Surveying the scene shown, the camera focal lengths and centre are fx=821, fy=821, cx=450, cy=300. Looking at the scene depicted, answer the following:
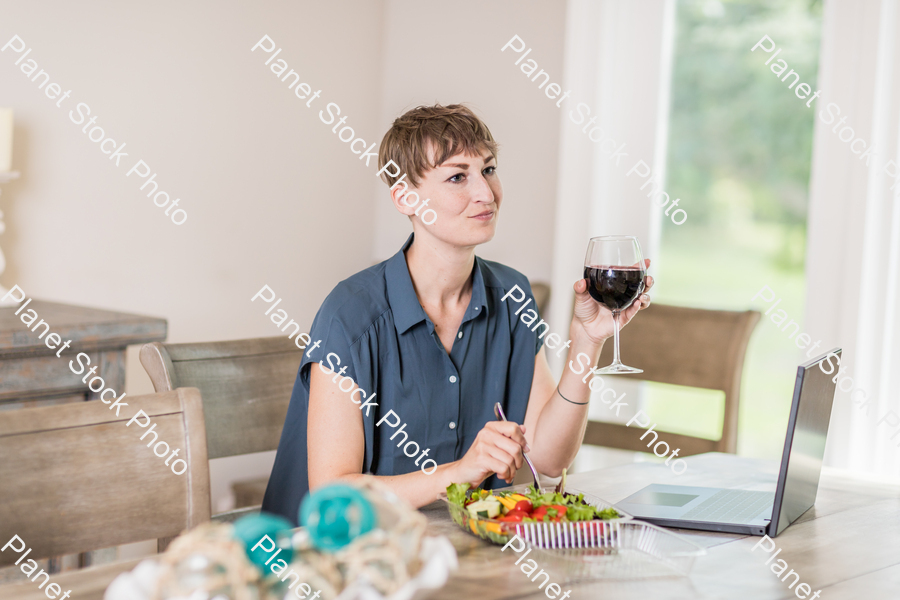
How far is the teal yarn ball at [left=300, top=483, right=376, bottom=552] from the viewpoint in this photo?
0.65 metres

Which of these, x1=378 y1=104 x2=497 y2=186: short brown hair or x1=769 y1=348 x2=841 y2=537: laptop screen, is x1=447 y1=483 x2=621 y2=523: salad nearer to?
x1=769 y1=348 x2=841 y2=537: laptop screen

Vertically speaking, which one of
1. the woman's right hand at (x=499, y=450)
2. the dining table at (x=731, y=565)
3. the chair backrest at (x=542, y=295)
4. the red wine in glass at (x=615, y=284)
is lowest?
the dining table at (x=731, y=565)

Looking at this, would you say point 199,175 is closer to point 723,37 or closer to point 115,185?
point 115,185

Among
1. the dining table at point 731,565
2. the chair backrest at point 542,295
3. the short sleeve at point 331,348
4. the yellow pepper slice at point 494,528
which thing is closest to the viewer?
the dining table at point 731,565

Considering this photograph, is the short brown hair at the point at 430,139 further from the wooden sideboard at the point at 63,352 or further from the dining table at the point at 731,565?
the wooden sideboard at the point at 63,352

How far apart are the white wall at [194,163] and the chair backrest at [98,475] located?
155cm

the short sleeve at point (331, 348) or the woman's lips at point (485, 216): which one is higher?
the woman's lips at point (485, 216)

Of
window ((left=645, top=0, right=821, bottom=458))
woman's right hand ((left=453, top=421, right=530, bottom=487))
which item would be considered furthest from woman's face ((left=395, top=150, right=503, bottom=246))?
window ((left=645, top=0, right=821, bottom=458))

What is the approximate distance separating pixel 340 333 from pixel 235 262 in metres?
1.70

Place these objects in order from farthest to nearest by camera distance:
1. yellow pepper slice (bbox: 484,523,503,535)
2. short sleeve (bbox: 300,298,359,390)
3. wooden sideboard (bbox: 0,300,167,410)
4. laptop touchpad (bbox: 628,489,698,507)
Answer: wooden sideboard (bbox: 0,300,167,410) < short sleeve (bbox: 300,298,359,390) < laptop touchpad (bbox: 628,489,698,507) < yellow pepper slice (bbox: 484,523,503,535)

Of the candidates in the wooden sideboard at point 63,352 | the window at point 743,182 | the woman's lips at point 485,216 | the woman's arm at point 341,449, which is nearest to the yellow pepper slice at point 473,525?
the woman's arm at point 341,449

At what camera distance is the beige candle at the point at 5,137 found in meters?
2.06

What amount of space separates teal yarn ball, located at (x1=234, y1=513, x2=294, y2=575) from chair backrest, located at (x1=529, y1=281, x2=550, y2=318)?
228 cm

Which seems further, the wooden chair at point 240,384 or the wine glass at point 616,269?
the wooden chair at point 240,384
